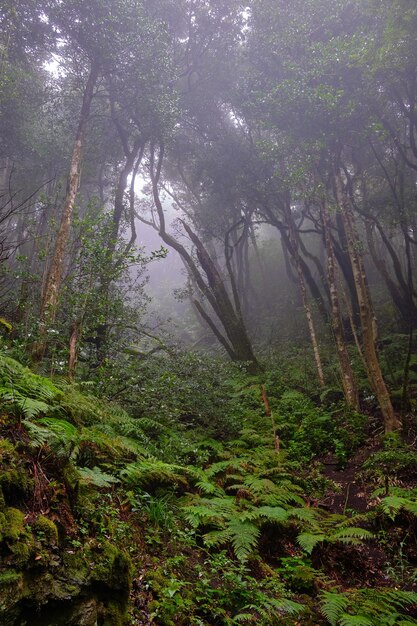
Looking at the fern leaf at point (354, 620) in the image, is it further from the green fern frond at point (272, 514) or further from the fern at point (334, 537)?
the green fern frond at point (272, 514)

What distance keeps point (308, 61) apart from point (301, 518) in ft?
50.5

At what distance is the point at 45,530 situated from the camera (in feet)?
9.01

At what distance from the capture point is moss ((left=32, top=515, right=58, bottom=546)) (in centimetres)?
270

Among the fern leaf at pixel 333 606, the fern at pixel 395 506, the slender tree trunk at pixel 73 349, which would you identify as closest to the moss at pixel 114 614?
the fern leaf at pixel 333 606

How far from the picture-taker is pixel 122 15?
13.3m

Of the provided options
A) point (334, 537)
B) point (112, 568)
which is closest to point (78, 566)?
point (112, 568)

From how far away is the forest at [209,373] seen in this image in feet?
10.6

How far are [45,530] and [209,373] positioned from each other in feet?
25.0

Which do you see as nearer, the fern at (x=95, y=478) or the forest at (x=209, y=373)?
the forest at (x=209, y=373)

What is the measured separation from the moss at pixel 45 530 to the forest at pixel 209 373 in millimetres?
10

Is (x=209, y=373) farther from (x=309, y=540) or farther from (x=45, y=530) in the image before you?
(x=45, y=530)

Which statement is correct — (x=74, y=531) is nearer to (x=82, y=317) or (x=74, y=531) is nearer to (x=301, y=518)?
(x=301, y=518)

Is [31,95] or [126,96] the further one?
[31,95]

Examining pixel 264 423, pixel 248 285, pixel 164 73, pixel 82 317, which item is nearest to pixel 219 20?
pixel 164 73
